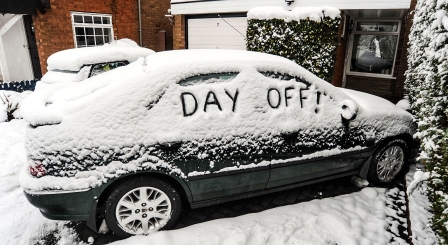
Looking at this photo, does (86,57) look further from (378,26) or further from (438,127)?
(378,26)

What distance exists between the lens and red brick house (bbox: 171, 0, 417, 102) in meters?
8.88

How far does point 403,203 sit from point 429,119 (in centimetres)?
152

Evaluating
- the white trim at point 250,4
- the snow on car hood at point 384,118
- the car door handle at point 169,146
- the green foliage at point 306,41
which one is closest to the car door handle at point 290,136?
the snow on car hood at point 384,118

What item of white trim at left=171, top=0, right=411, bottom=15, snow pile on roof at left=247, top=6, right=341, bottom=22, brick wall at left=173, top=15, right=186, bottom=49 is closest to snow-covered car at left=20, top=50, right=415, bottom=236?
snow pile on roof at left=247, top=6, right=341, bottom=22

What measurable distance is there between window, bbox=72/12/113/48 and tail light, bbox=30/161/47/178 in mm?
9514

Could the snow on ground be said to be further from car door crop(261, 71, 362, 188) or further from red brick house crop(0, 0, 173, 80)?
red brick house crop(0, 0, 173, 80)

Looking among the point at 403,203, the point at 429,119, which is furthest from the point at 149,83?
the point at 403,203

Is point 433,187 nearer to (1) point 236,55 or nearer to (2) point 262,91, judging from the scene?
(2) point 262,91

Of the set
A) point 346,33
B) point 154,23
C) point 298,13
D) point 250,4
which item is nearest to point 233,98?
point 298,13

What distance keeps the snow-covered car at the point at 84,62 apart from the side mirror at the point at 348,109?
5140mm

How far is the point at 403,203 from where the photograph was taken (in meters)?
3.60

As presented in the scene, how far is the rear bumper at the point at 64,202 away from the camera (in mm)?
2576

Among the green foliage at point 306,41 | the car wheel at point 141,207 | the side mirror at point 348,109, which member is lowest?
the car wheel at point 141,207

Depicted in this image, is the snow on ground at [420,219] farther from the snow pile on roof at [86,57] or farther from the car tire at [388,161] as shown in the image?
the snow pile on roof at [86,57]
